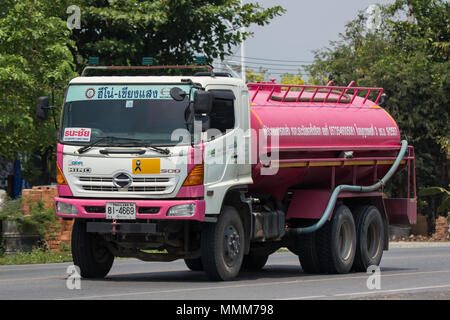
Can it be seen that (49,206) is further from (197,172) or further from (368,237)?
(197,172)

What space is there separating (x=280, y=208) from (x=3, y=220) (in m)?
7.03

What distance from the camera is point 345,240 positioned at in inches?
693

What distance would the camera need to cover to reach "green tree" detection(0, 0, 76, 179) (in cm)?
2272

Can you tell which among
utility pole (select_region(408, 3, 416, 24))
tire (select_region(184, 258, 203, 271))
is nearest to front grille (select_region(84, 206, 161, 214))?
tire (select_region(184, 258, 203, 271))

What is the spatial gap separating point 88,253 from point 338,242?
4.61 metres

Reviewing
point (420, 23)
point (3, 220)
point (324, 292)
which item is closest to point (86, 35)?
point (3, 220)

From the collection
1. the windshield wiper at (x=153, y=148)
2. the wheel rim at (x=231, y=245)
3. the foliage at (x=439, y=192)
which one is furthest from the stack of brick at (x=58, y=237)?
the foliage at (x=439, y=192)

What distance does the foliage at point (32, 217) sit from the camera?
69.5ft

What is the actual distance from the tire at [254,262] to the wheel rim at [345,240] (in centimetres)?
147

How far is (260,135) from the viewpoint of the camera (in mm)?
15320

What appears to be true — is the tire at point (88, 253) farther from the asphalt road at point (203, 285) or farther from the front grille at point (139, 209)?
the front grille at point (139, 209)

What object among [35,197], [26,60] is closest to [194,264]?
[35,197]

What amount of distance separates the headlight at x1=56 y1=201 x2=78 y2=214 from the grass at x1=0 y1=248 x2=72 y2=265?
562 centimetres
